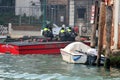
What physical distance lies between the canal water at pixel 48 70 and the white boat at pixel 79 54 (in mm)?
298

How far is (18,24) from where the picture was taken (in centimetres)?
5112

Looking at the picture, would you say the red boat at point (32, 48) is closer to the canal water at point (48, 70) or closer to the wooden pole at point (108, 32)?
the canal water at point (48, 70)

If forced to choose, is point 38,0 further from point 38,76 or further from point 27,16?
point 38,76

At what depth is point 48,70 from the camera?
63.5 ft

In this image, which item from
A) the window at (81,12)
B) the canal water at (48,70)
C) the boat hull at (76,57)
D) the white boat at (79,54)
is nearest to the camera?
the canal water at (48,70)

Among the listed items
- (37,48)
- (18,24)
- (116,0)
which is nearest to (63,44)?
(37,48)

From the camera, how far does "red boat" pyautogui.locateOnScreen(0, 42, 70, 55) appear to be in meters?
26.7

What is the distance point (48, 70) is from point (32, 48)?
7622 mm

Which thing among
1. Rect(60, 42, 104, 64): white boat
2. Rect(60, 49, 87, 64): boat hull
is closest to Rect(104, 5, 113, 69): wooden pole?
Rect(60, 42, 104, 64): white boat

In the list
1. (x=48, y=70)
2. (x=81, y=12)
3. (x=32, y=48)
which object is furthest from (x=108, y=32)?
(x=81, y=12)

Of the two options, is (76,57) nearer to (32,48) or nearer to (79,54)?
(79,54)

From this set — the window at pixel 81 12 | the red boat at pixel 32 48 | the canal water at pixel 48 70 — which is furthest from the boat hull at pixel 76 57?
the window at pixel 81 12

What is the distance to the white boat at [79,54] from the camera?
21.1 metres

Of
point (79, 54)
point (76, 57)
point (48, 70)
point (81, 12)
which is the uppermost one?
point (81, 12)
